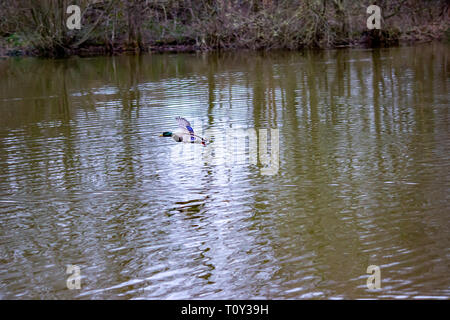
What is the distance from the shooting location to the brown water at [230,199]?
4.90 metres

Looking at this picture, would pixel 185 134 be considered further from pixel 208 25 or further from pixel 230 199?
pixel 208 25

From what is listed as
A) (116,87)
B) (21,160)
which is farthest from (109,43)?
A: (21,160)

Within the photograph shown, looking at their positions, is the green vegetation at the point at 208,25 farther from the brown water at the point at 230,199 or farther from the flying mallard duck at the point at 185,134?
the flying mallard duck at the point at 185,134

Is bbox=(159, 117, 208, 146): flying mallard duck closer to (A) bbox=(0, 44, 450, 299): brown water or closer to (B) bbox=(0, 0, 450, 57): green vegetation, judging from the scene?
(A) bbox=(0, 44, 450, 299): brown water

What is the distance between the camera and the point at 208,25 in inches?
1120

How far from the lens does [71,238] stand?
5852 mm

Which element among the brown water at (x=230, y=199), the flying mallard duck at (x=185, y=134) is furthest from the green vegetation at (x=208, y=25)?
the flying mallard duck at (x=185, y=134)

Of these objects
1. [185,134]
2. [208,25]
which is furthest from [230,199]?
[208,25]

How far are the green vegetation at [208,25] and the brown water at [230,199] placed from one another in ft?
43.4

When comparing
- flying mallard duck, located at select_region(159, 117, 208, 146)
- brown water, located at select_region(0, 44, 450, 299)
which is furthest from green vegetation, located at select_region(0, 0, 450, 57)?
flying mallard duck, located at select_region(159, 117, 208, 146)

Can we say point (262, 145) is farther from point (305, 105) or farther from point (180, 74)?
point (180, 74)

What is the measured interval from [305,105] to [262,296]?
25.1ft

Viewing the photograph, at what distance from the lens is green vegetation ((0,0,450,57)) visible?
86.0 feet

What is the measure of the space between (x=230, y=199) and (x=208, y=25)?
2269 centimetres
